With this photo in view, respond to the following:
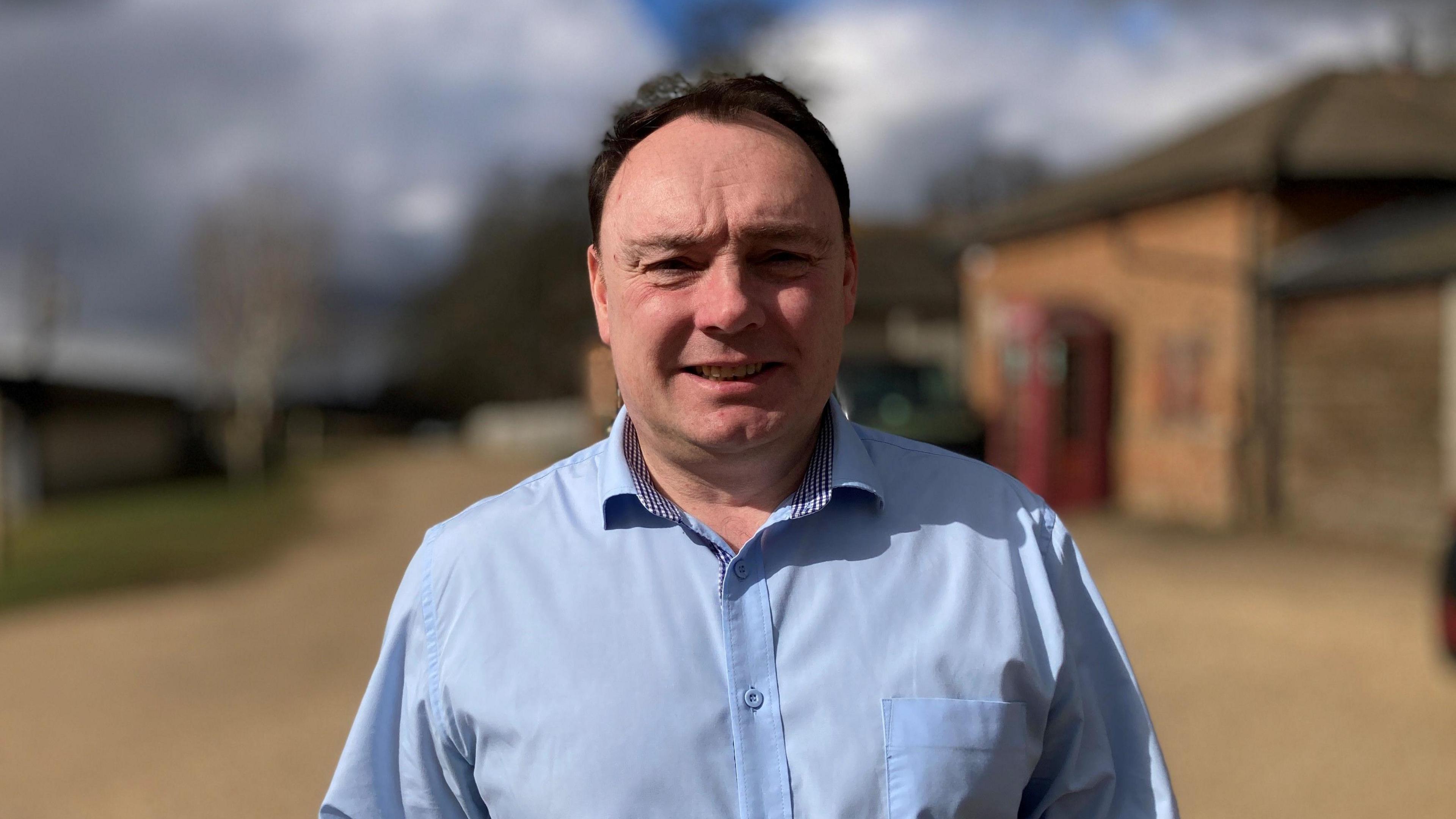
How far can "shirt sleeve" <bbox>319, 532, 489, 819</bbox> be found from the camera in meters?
1.57

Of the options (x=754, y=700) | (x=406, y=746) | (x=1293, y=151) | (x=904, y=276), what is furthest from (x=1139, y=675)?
(x=904, y=276)

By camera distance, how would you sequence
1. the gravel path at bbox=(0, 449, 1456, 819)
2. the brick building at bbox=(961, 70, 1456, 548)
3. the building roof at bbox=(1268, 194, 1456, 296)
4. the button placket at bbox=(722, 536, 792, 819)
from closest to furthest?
the button placket at bbox=(722, 536, 792, 819)
the gravel path at bbox=(0, 449, 1456, 819)
the building roof at bbox=(1268, 194, 1456, 296)
the brick building at bbox=(961, 70, 1456, 548)

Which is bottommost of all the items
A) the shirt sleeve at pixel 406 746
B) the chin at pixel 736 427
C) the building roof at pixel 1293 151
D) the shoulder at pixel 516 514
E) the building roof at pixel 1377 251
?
the shirt sleeve at pixel 406 746

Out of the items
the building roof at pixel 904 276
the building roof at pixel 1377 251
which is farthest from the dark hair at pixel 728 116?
the building roof at pixel 904 276

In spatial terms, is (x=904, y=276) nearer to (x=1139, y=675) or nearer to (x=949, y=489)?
(x=1139, y=675)

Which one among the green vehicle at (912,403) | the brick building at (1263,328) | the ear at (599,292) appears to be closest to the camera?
the ear at (599,292)

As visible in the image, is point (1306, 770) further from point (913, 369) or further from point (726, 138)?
point (913, 369)

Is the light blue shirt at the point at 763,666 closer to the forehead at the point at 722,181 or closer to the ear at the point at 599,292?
the ear at the point at 599,292

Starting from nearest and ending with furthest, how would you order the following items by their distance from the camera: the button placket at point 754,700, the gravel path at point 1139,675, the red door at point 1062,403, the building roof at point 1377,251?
the button placket at point 754,700 → the gravel path at point 1139,675 → the building roof at point 1377,251 → the red door at point 1062,403

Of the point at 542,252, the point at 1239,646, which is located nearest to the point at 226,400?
the point at 542,252

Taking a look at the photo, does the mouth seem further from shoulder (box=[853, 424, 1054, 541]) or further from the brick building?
the brick building

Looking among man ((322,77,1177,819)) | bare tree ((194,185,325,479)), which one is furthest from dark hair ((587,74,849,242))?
bare tree ((194,185,325,479))

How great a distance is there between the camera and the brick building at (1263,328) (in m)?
11.6

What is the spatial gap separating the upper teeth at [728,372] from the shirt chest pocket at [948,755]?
1.60 ft
